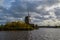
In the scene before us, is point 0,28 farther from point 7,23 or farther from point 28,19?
point 28,19

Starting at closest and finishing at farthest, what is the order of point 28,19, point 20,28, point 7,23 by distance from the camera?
point 20,28
point 7,23
point 28,19

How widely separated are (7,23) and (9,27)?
26.2ft

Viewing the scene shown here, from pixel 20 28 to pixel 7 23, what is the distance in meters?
13.5

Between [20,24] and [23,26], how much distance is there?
290 cm

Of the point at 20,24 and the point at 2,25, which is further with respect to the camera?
the point at 2,25

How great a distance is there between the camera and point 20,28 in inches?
5064

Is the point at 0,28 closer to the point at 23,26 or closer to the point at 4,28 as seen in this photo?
the point at 4,28

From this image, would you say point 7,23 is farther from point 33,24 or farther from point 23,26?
point 33,24

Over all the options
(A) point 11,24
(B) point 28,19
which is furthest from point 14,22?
(B) point 28,19

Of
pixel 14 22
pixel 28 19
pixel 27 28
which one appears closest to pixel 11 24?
pixel 14 22

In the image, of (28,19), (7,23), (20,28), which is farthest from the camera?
(28,19)

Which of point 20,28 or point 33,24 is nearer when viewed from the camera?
point 20,28

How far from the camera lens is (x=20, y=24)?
433 feet

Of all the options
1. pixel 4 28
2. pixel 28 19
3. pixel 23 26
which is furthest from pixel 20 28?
pixel 28 19
